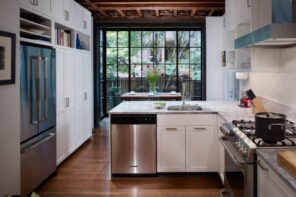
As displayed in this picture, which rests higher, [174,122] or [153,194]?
[174,122]

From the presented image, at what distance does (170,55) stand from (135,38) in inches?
42.1

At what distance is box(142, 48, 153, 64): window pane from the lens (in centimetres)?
917

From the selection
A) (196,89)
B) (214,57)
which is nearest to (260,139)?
(214,57)

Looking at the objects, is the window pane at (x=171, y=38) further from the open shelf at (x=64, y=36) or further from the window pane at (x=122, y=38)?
the open shelf at (x=64, y=36)

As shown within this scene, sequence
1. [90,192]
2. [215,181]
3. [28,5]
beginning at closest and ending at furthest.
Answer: [28,5] < [90,192] < [215,181]

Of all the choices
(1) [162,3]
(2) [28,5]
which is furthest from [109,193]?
(1) [162,3]

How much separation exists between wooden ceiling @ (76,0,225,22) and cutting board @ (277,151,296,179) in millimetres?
5182

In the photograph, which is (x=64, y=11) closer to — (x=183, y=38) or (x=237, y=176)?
(x=237, y=176)

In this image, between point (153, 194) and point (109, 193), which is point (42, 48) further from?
A: point (153, 194)

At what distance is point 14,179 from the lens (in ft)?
10.5

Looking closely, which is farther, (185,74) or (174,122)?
(185,74)

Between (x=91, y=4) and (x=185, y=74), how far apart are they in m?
3.37

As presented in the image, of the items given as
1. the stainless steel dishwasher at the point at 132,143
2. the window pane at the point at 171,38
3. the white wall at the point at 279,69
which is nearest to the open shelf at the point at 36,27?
the stainless steel dishwasher at the point at 132,143

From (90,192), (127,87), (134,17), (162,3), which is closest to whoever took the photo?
(90,192)
